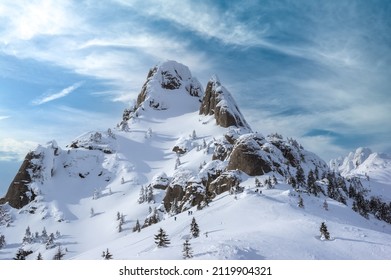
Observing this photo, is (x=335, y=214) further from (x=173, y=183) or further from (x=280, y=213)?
(x=173, y=183)

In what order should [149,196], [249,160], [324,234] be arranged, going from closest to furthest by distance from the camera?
[324,234] → [249,160] → [149,196]

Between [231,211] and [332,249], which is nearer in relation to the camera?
[332,249]

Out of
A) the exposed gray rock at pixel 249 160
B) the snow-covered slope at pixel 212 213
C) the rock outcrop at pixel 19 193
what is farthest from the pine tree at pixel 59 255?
the rock outcrop at pixel 19 193

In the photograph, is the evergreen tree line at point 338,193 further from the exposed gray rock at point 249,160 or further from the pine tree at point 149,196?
the pine tree at point 149,196

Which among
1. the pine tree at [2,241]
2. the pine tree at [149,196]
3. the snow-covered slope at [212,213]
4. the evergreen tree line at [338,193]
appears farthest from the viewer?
the pine tree at [149,196]

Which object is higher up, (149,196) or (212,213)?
(149,196)

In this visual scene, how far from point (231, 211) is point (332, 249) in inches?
1097

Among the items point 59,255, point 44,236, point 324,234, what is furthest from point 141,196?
point 324,234

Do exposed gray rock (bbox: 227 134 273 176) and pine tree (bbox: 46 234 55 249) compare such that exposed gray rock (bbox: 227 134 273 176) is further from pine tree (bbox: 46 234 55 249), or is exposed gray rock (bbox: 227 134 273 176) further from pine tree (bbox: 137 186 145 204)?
pine tree (bbox: 46 234 55 249)

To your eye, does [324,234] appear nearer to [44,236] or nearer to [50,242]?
[50,242]


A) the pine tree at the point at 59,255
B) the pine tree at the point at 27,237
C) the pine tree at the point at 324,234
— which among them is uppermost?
the pine tree at the point at 27,237
